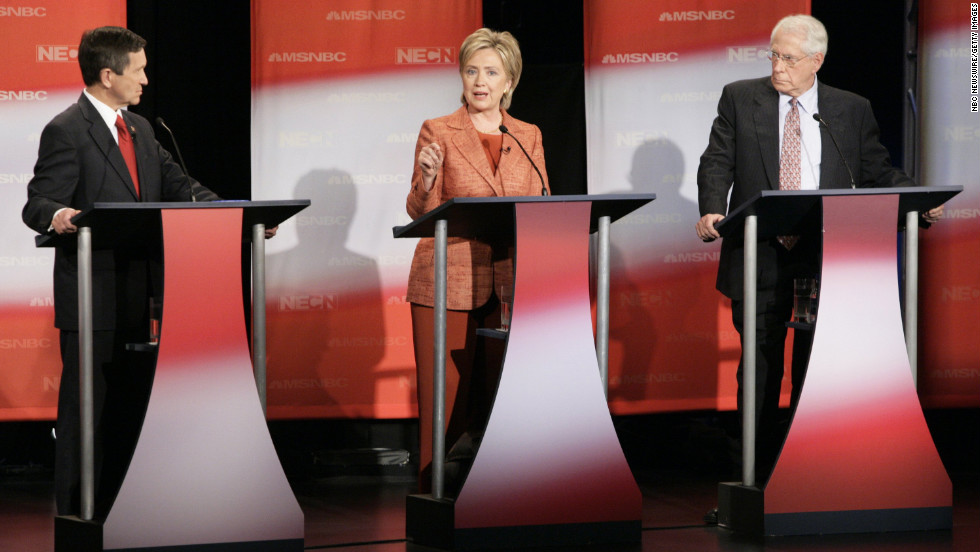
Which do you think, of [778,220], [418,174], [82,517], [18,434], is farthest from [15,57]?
[778,220]

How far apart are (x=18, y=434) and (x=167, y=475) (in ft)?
7.66

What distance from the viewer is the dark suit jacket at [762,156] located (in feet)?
11.8

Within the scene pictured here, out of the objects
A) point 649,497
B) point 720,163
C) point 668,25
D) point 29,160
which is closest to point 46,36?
point 29,160

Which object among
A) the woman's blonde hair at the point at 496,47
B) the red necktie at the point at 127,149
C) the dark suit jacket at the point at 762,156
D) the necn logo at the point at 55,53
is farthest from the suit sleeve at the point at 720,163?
the necn logo at the point at 55,53

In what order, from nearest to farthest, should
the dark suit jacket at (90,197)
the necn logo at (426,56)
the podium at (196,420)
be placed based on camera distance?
the podium at (196,420) < the dark suit jacket at (90,197) < the necn logo at (426,56)

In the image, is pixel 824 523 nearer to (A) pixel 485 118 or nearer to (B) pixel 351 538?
(B) pixel 351 538

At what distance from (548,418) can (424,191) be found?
0.90m

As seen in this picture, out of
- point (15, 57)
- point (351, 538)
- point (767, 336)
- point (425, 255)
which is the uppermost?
point (15, 57)

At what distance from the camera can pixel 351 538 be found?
3.42 meters

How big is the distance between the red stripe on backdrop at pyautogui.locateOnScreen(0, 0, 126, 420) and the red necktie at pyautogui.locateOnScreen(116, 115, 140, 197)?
1264 millimetres

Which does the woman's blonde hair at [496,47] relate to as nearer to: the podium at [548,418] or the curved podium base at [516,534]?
the podium at [548,418]

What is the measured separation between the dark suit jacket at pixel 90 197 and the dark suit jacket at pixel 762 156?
5.92 ft

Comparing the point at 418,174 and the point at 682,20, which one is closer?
the point at 418,174

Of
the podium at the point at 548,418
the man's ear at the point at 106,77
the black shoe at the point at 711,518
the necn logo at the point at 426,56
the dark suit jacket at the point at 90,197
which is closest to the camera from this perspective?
the podium at the point at 548,418
